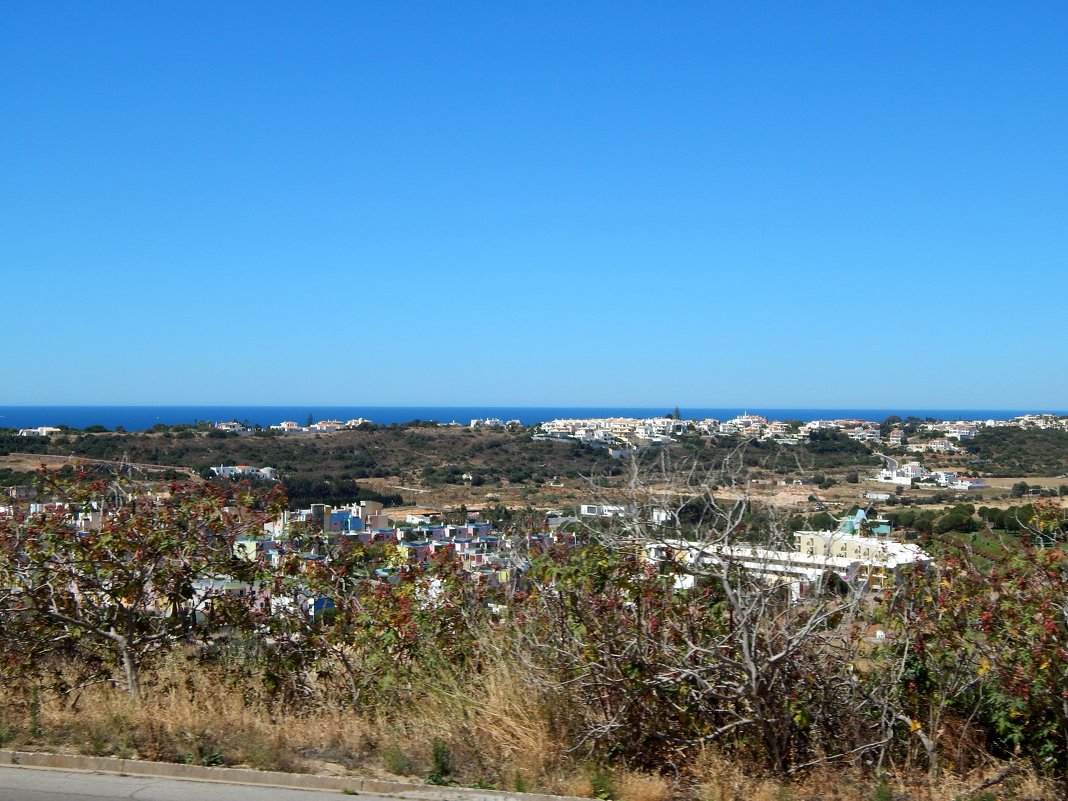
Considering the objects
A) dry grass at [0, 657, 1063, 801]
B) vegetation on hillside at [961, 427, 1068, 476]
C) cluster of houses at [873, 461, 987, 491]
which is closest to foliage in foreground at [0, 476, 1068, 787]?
dry grass at [0, 657, 1063, 801]

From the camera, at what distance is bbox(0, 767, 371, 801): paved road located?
16.2 ft

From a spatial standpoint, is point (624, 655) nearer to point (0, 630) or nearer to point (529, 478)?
point (0, 630)

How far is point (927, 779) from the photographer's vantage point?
5.13m

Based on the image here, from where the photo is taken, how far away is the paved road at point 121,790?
495 cm

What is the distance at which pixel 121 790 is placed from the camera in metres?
5.08

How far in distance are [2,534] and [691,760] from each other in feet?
18.2

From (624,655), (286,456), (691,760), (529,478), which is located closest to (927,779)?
(691,760)

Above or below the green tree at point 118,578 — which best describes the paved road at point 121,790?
below

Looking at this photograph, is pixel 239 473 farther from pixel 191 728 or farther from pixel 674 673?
pixel 674 673

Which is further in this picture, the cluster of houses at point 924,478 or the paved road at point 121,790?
the cluster of houses at point 924,478

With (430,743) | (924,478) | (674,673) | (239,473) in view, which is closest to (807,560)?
(674,673)

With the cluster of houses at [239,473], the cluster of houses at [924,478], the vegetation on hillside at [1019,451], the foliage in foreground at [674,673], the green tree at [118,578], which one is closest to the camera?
the foliage in foreground at [674,673]

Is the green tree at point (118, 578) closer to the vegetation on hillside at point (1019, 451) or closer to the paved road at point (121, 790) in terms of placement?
the paved road at point (121, 790)

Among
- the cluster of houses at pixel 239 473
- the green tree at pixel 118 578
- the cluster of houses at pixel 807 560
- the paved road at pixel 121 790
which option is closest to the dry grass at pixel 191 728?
the paved road at pixel 121 790
